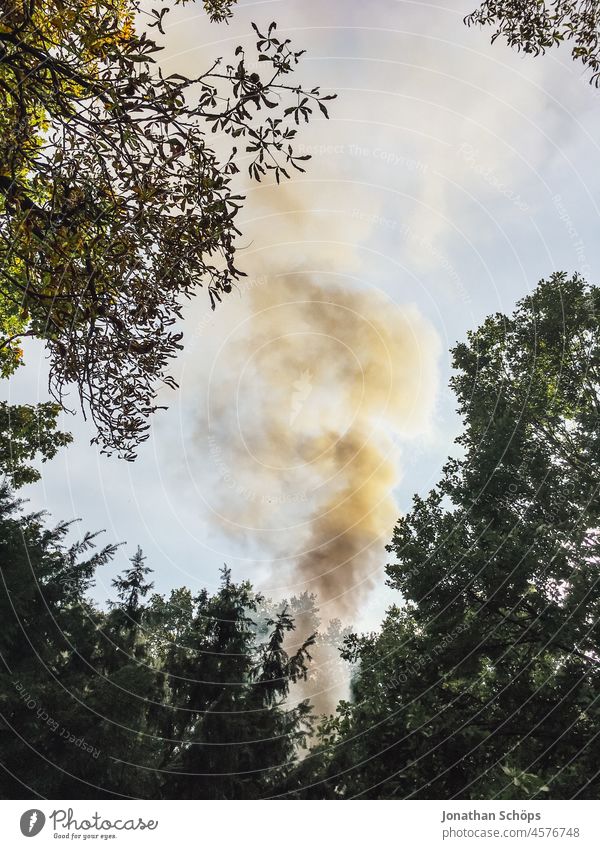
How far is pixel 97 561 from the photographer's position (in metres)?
25.6

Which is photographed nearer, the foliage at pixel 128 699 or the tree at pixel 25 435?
the tree at pixel 25 435

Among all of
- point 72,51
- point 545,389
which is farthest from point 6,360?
point 545,389
